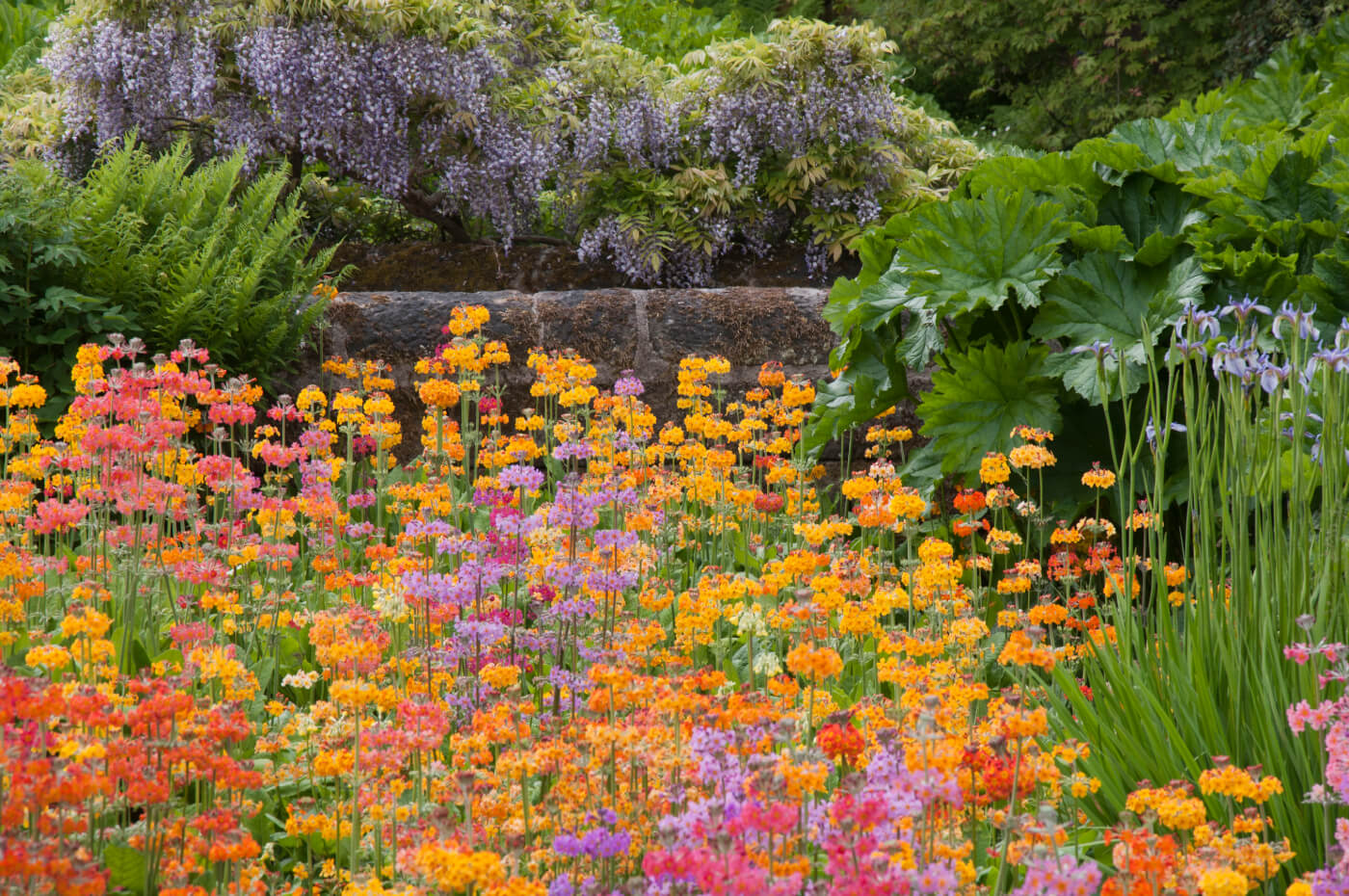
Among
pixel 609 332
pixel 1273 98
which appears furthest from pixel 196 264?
pixel 1273 98

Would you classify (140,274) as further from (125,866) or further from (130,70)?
(125,866)

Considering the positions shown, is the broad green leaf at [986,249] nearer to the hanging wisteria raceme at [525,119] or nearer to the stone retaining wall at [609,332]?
the stone retaining wall at [609,332]

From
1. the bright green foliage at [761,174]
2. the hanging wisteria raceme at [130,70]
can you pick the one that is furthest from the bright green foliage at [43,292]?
the bright green foliage at [761,174]

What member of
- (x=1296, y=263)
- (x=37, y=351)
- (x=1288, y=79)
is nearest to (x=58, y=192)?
(x=37, y=351)

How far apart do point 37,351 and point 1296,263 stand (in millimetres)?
4232

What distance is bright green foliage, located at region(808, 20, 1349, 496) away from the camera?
311cm

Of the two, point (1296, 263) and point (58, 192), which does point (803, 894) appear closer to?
point (1296, 263)

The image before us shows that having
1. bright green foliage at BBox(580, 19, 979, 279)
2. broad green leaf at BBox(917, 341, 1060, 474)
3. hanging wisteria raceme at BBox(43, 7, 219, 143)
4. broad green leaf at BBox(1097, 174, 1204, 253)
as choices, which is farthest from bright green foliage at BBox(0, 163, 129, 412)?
broad green leaf at BBox(1097, 174, 1204, 253)

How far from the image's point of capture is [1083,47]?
1141cm

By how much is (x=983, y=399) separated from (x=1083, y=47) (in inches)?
375

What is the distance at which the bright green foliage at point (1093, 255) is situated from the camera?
3111mm

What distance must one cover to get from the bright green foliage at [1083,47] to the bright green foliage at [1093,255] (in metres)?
7.19

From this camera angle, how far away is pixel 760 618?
1.90m

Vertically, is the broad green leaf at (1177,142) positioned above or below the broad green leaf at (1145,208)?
above
